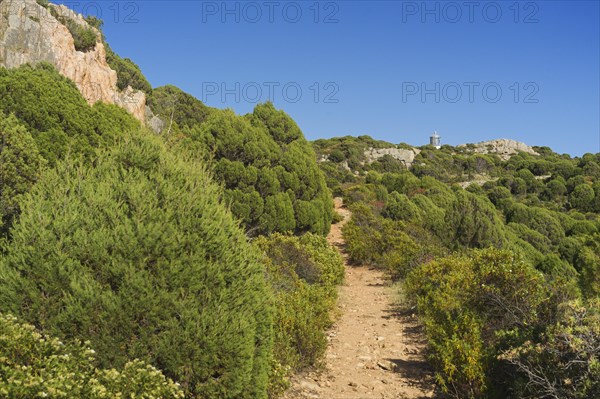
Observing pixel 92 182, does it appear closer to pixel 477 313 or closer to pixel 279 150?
pixel 477 313

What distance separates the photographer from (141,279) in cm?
390

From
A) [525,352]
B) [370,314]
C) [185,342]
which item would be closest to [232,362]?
[185,342]

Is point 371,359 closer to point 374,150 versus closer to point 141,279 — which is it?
point 141,279

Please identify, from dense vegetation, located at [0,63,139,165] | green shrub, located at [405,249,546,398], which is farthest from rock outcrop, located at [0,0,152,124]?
green shrub, located at [405,249,546,398]

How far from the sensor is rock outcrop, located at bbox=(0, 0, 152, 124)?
32.8 metres

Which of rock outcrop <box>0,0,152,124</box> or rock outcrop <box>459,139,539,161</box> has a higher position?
rock outcrop <box>459,139,539,161</box>

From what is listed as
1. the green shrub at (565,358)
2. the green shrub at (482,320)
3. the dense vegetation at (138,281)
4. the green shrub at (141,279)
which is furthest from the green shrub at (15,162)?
the green shrub at (565,358)

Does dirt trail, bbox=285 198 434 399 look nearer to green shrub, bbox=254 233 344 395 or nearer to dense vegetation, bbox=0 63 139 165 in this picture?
green shrub, bbox=254 233 344 395

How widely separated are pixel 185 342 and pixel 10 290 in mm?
1511

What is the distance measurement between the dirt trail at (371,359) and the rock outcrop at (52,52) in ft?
88.1

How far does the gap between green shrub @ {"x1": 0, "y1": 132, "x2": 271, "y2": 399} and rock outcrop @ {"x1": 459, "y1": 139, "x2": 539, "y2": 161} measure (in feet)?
255

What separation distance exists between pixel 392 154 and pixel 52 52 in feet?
134

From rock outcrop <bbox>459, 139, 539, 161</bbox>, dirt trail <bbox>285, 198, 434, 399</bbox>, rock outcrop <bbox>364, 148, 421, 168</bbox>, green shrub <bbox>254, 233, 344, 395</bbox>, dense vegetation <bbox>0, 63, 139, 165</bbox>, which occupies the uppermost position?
rock outcrop <bbox>459, 139, 539, 161</bbox>

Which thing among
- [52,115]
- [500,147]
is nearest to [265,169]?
[52,115]
